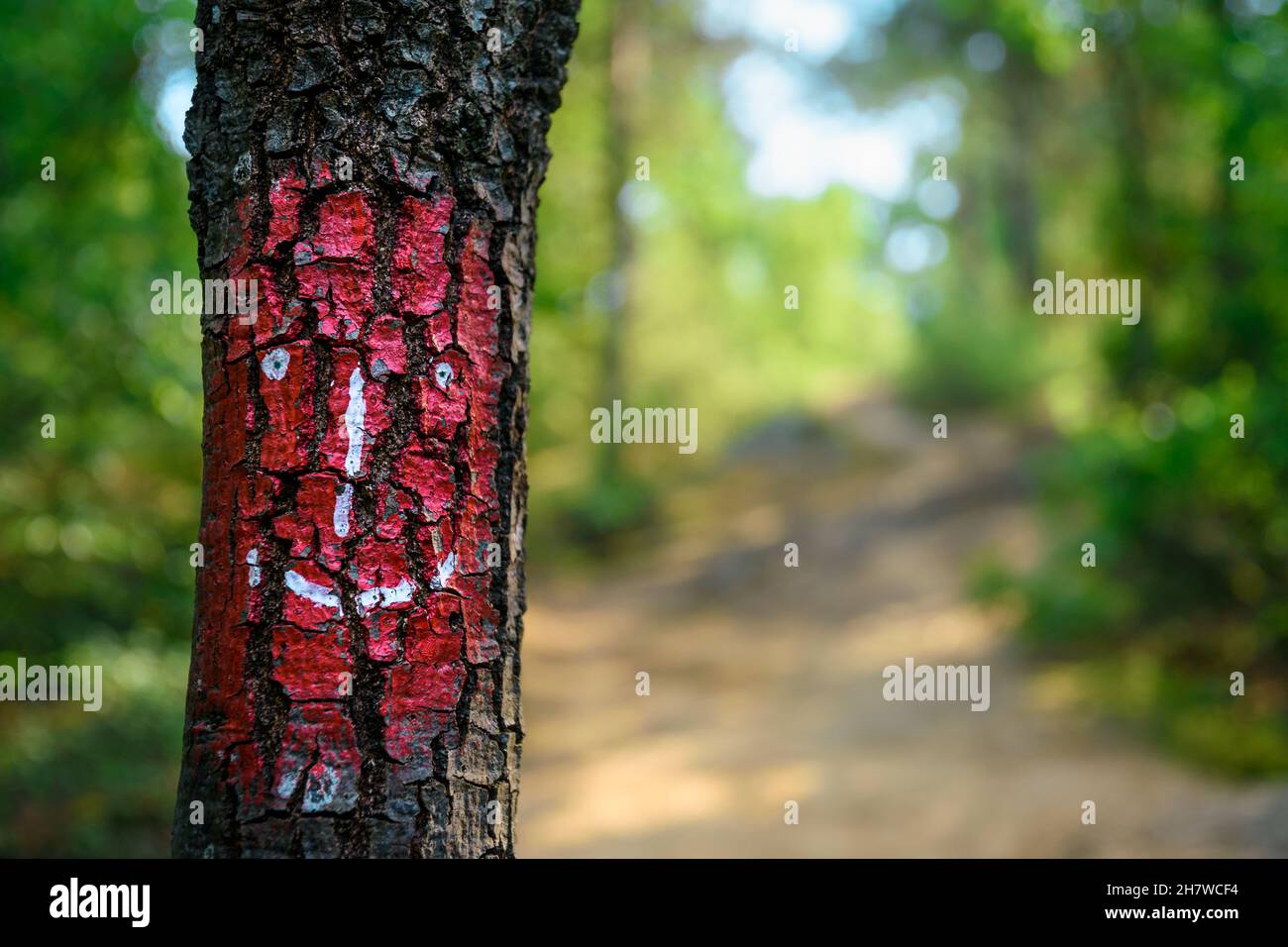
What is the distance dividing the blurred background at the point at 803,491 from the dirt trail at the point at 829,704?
0.05m

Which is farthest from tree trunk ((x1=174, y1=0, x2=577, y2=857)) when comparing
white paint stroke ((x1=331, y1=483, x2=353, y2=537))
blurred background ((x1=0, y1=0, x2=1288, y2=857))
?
blurred background ((x1=0, y1=0, x2=1288, y2=857))

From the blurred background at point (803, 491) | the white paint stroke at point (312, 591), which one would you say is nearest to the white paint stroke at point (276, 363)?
the white paint stroke at point (312, 591)

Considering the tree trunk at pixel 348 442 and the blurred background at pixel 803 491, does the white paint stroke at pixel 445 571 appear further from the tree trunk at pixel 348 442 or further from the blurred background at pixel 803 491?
the blurred background at pixel 803 491

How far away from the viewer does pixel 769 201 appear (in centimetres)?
1986

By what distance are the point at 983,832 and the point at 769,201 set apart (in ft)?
52.7

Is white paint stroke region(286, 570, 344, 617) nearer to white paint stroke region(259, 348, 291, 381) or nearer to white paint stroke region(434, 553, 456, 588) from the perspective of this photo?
white paint stroke region(434, 553, 456, 588)

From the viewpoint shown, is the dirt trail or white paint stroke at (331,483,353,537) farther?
the dirt trail

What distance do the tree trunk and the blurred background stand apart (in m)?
4.28

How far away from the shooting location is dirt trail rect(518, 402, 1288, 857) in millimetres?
5934

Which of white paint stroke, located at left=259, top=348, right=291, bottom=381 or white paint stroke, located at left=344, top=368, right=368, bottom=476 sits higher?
white paint stroke, located at left=259, top=348, right=291, bottom=381

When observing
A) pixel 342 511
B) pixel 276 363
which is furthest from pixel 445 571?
pixel 276 363

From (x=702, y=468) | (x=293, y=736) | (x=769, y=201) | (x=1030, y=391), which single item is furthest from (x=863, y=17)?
(x=293, y=736)

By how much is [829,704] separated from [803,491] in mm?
6487

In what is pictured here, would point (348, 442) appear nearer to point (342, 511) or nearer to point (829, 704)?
point (342, 511)
